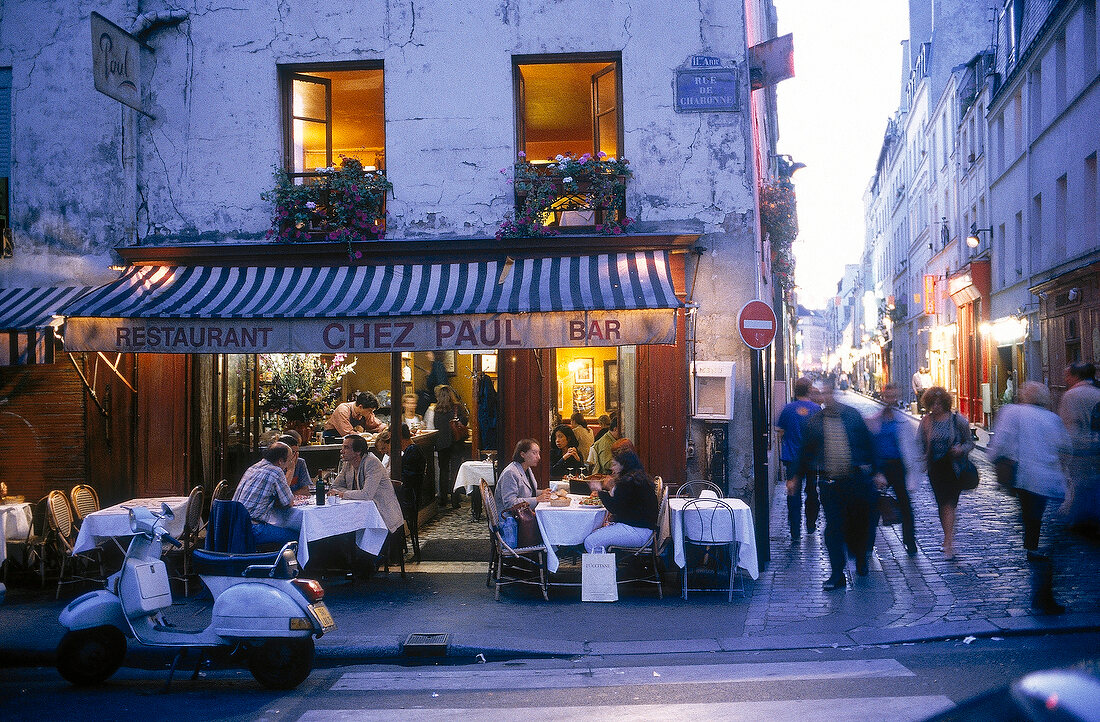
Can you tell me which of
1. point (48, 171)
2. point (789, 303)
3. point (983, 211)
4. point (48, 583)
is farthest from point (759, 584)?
point (983, 211)

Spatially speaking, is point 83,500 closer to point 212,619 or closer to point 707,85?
point 212,619

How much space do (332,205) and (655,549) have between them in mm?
5426

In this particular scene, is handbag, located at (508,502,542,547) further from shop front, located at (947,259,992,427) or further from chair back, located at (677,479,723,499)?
shop front, located at (947,259,992,427)

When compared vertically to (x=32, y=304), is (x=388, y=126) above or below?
above

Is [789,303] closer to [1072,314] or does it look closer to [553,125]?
[1072,314]

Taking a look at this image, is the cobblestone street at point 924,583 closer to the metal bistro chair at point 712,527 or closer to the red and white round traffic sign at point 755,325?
the metal bistro chair at point 712,527

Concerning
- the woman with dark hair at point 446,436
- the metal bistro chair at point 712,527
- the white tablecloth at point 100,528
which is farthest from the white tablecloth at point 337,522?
the woman with dark hair at point 446,436

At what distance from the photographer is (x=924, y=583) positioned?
28.6 ft

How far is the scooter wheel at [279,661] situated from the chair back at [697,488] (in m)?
4.66

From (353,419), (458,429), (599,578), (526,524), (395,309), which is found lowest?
(599,578)

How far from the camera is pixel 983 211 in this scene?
95.7 ft

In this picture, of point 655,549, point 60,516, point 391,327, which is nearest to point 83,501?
point 60,516

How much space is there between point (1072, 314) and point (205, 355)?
17444 mm

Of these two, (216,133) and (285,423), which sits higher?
(216,133)
